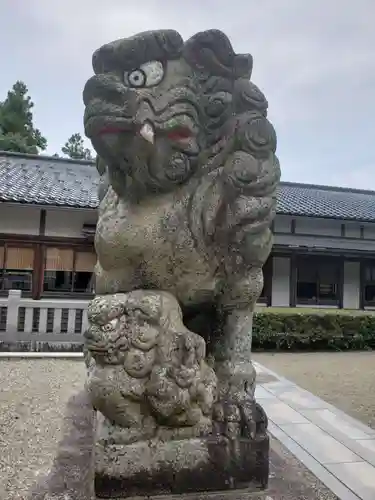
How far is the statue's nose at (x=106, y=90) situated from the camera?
1.79 metres

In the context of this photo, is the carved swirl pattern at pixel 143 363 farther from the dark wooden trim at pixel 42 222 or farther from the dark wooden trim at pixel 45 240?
the dark wooden trim at pixel 42 222

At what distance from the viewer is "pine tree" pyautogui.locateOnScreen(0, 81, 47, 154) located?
27.2 m

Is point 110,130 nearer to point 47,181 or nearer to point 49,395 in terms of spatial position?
point 49,395

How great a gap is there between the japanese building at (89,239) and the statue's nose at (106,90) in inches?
359

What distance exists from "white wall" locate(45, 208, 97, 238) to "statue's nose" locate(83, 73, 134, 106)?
9.76 metres

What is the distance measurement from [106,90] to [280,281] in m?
12.6

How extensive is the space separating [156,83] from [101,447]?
1.62 metres

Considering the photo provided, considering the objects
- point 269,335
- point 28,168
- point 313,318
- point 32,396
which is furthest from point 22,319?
point 28,168

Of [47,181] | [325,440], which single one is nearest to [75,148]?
[47,181]

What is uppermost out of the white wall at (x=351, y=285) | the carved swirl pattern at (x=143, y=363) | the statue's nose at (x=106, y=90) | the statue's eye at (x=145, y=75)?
the statue's eye at (x=145, y=75)

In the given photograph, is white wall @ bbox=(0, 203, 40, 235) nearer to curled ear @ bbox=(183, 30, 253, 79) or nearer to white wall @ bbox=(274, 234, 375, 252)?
white wall @ bbox=(274, 234, 375, 252)

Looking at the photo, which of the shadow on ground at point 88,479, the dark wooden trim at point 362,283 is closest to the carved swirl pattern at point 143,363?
the shadow on ground at point 88,479

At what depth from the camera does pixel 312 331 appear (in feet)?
33.0

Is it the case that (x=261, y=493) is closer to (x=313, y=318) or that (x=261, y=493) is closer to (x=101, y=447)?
(x=101, y=447)
